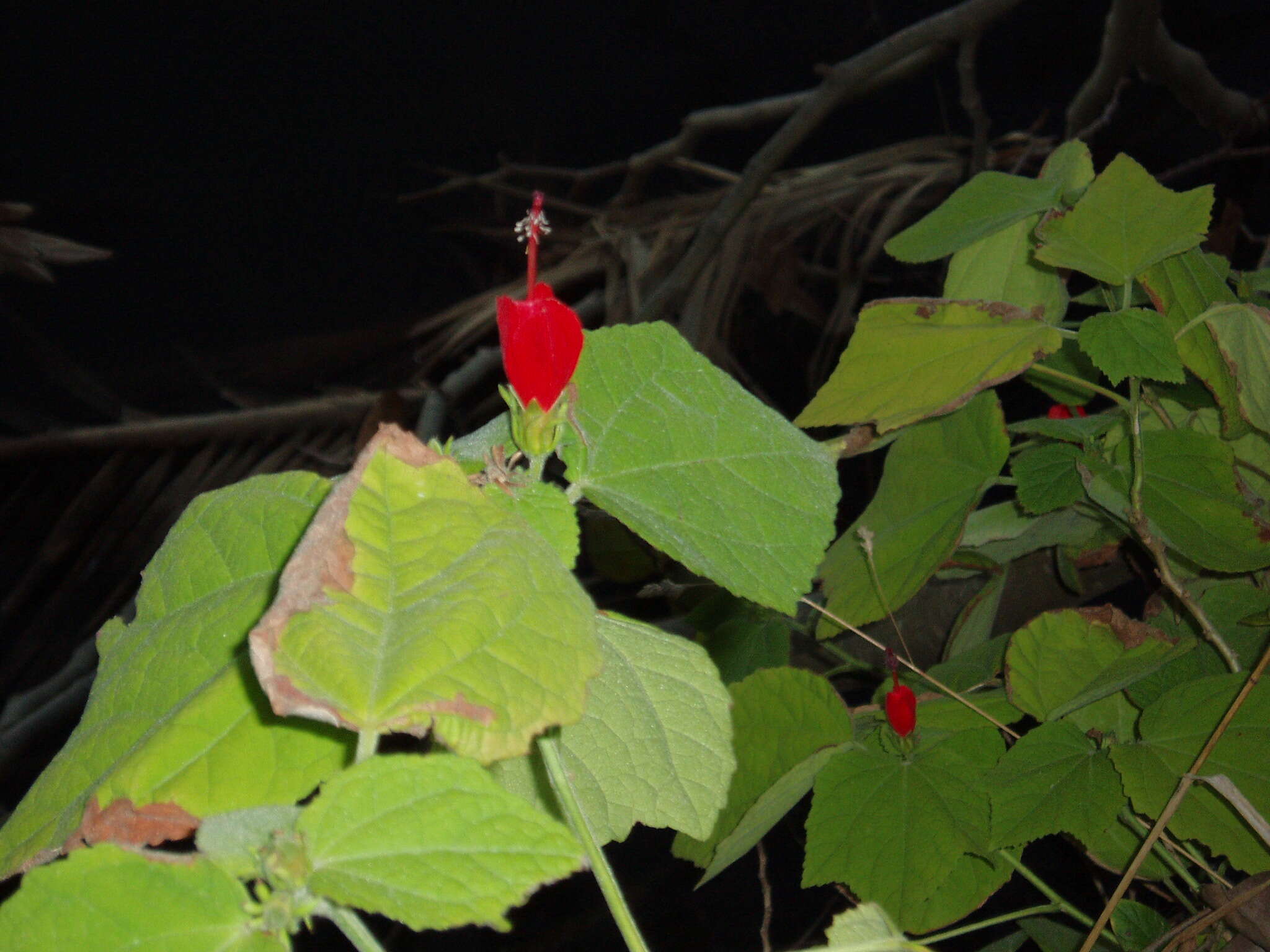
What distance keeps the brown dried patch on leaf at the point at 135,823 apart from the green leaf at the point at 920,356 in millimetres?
244

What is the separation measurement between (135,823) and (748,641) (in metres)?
0.39

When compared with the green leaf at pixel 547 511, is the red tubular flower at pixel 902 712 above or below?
below

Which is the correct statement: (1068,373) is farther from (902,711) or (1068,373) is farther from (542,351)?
(542,351)

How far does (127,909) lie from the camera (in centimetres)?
12

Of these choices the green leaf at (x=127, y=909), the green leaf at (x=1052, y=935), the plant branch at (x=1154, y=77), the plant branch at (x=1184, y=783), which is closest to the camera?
the green leaf at (x=127, y=909)

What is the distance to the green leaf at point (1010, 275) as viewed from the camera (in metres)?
0.40

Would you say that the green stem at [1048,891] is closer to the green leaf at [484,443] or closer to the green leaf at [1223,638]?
the green leaf at [1223,638]

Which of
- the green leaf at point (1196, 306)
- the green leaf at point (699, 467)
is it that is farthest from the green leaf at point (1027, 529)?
the green leaf at point (699, 467)

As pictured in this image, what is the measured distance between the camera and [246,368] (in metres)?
1.10

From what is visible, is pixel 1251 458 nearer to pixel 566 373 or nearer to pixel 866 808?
pixel 866 808

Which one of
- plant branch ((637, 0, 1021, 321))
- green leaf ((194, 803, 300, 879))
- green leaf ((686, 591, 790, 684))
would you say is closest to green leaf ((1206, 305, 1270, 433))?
green leaf ((686, 591, 790, 684))

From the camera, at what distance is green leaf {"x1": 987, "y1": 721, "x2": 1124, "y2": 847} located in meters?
0.32

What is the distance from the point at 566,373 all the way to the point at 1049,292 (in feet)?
0.94

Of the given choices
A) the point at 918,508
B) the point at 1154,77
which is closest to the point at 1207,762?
the point at 918,508
